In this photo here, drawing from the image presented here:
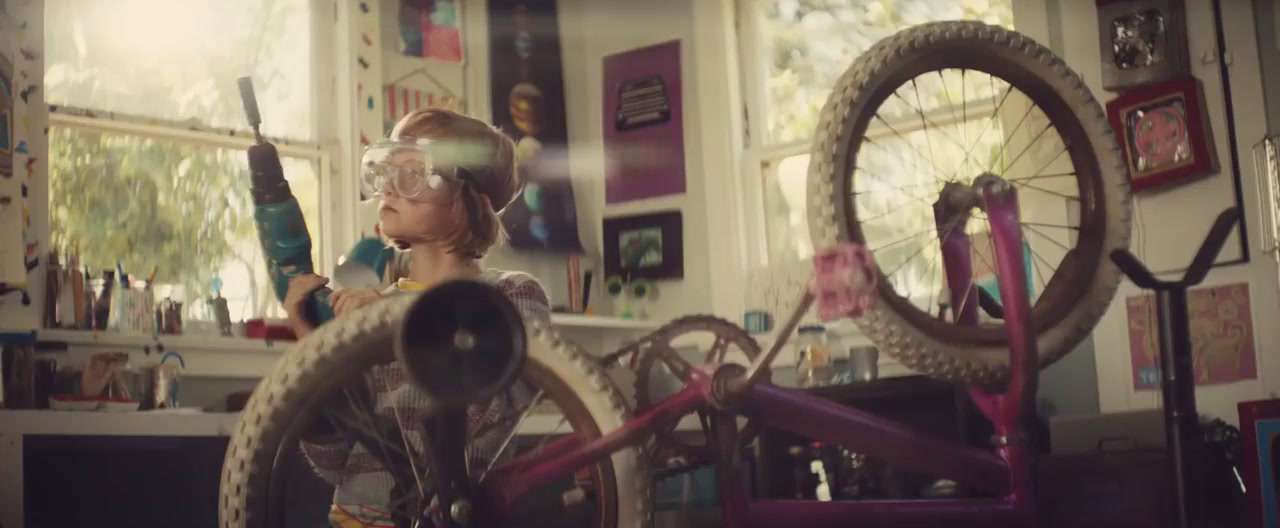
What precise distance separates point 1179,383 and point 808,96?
166 centimetres

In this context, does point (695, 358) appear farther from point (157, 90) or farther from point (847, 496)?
point (157, 90)

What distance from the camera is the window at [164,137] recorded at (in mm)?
2512

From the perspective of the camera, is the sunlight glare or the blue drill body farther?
the sunlight glare

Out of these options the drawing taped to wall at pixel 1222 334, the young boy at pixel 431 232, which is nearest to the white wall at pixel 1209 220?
the drawing taped to wall at pixel 1222 334

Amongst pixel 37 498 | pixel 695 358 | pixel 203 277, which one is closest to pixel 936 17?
pixel 695 358

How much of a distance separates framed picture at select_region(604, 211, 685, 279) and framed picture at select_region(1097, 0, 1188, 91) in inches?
43.9

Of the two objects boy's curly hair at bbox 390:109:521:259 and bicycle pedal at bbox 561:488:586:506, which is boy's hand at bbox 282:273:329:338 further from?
bicycle pedal at bbox 561:488:586:506

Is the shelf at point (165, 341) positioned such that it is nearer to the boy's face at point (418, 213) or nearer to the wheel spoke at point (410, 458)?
the boy's face at point (418, 213)

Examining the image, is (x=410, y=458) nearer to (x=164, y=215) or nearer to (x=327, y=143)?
(x=164, y=215)

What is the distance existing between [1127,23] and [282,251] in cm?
187

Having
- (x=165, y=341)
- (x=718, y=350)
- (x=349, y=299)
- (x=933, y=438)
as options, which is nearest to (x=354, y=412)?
(x=349, y=299)

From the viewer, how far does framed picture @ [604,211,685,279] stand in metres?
3.14

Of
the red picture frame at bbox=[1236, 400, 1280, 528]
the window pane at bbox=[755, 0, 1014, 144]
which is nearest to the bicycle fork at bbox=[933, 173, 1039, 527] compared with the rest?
the red picture frame at bbox=[1236, 400, 1280, 528]

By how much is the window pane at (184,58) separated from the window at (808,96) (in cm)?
108
